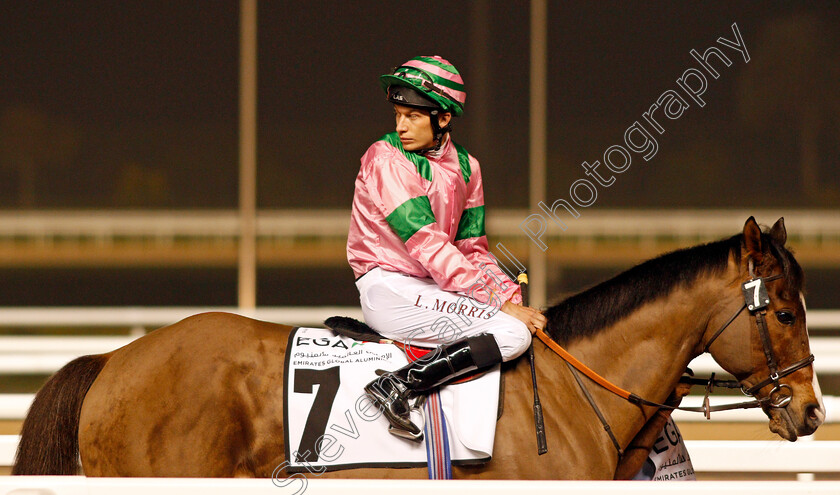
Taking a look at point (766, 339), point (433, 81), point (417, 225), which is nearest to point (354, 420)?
point (417, 225)

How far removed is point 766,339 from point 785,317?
0.09 m

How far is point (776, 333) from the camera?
258 cm

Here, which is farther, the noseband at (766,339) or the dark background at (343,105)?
the dark background at (343,105)

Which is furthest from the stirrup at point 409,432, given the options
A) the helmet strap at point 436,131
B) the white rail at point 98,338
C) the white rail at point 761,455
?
the white rail at point 98,338

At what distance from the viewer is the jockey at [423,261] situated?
259cm

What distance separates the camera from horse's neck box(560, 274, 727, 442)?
268 centimetres

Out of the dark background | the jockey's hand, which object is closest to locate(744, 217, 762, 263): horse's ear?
the jockey's hand

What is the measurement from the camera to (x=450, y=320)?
2.72m

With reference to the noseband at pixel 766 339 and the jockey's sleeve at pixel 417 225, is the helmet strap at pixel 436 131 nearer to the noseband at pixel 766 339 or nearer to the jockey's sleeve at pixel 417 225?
the jockey's sleeve at pixel 417 225

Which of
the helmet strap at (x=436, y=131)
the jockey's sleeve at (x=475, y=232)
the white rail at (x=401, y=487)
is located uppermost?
the helmet strap at (x=436, y=131)

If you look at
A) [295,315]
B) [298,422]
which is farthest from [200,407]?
[295,315]

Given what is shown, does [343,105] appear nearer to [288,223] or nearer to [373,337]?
[288,223]

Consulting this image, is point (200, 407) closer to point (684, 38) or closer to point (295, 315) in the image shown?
point (295, 315)

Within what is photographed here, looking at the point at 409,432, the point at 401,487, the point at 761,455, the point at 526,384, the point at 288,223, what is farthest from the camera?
the point at 288,223
